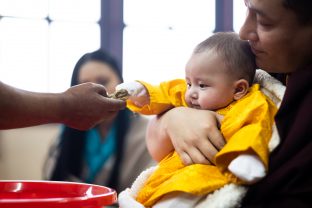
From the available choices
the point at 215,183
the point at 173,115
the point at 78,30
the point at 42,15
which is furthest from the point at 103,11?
the point at 215,183

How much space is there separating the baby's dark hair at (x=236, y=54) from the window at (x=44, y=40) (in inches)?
85.6

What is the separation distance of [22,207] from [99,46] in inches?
104

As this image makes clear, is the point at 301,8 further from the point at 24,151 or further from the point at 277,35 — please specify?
the point at 24,151

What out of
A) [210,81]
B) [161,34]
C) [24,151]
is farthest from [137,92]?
[161,34]

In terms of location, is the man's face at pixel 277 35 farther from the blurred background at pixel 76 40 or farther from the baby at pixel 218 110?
the blurred background at pixel 76 40

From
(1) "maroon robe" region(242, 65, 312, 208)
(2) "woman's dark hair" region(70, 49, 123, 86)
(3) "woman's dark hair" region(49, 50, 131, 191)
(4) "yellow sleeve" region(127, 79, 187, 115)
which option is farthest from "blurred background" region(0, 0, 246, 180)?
(1) "maroon robe" region(242, 65, 312, 208)

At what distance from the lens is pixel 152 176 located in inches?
38.4

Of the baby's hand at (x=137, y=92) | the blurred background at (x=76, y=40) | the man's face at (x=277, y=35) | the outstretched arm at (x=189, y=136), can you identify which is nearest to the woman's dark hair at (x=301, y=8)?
the man's face at (x=277, y=35)

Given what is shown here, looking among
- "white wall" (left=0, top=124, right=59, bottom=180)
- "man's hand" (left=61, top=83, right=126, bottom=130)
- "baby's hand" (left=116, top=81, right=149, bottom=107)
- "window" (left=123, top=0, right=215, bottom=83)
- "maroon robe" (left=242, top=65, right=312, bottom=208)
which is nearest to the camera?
"maroon robe" (left=242, top=65, right=312, bottom=208)

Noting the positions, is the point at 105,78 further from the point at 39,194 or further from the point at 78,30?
the point at 39,194

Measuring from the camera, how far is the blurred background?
2996 millimetres

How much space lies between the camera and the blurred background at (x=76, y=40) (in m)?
3.00

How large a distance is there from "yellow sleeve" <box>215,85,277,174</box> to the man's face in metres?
0.08

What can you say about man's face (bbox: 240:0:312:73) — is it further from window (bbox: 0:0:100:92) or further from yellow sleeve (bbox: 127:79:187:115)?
window (bbox: 0:0:100:92)
